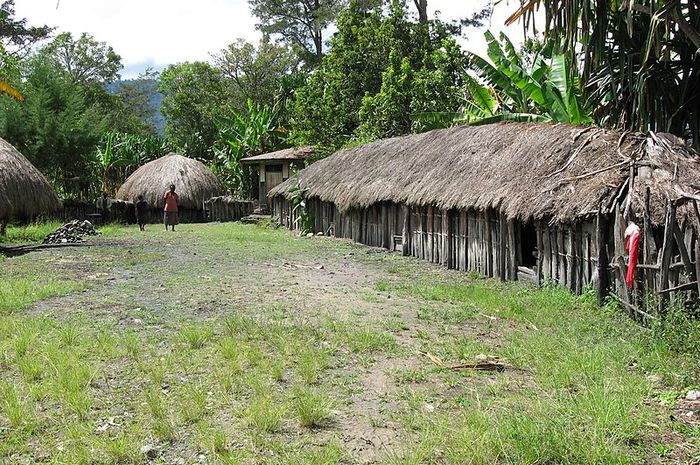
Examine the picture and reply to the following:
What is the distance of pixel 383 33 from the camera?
2497cm

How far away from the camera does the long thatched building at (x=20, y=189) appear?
657 inches

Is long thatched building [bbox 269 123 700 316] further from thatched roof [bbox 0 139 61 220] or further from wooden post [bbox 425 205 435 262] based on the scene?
thatched roof [bbox 0 139 61 220]

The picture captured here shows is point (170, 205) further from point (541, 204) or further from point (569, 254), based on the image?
point (569, 254)

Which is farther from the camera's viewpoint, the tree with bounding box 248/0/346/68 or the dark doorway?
the tree with bounding box 248/0/346/68

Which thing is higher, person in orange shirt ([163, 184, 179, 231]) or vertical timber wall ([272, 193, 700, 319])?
person in orange shirt ([163, 184, 179, 231])

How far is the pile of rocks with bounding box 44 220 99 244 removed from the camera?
60.4 feet

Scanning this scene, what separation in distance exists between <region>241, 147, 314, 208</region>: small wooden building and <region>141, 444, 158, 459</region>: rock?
22475 millimetres

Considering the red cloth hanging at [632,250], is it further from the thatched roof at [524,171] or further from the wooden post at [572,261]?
the wooden post at [572,261]

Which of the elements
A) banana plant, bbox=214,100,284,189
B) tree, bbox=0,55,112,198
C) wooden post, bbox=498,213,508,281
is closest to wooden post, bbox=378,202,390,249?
wooden post, bbox=498,213,508,281

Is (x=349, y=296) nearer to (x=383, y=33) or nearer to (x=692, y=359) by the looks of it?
(x=692, y=359)

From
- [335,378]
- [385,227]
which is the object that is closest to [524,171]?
[385,227]

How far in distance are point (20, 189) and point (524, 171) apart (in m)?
13.5

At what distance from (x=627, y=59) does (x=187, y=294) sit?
798 cm

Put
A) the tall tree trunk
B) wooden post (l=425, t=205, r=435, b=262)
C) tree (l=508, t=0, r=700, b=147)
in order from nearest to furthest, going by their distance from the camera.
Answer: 1. tree (l=508, t=0, r=700, b=147)
2. wooden post (l=425, t=205, r=435, b=262)
3. the tall tree trunk
